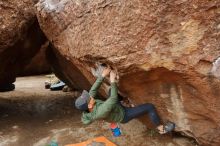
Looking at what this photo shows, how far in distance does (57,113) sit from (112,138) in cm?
329

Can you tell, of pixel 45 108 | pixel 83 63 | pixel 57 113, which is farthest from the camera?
pixel 45 108

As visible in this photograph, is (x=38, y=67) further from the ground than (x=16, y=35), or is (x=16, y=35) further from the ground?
(x=16, y=35)

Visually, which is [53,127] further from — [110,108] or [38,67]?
[38,67]

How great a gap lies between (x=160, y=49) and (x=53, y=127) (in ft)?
15.2

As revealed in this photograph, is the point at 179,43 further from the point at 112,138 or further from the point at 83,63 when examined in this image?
the point at 112,138

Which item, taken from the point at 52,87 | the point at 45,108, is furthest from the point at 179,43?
the point at 52,87

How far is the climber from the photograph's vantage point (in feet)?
23.0

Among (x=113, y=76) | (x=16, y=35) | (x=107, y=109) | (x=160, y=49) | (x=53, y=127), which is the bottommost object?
(x=53, y=127)

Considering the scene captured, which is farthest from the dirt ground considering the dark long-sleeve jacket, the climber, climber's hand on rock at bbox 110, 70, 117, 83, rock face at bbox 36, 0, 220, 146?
climber's hand on rock at bbox 110, 70, 117, 83

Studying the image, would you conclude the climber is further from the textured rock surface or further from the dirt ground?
the textured rock surface

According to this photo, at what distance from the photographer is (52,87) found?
52.0ft

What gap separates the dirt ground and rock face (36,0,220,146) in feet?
3.65

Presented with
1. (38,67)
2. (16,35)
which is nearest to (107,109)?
(16,35)

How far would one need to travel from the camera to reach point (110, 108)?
6.99 m
